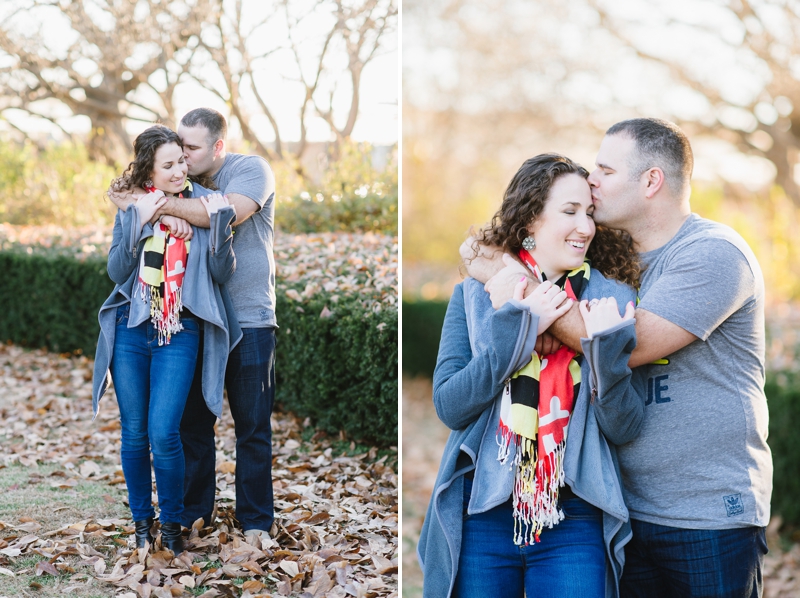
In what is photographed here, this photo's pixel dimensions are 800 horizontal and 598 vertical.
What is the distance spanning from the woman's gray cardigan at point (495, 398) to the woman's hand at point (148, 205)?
1.56 metres

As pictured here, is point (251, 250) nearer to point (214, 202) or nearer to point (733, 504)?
point (214, 202)

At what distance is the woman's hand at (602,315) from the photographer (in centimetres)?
204

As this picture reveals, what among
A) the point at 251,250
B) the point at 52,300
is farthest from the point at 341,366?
the point at 52,300

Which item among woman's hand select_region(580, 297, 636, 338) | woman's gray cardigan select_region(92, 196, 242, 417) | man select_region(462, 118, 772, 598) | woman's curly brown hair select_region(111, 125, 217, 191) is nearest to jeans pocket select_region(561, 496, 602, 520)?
man select_region(462, 118, 772, 598)

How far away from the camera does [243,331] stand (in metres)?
3.58

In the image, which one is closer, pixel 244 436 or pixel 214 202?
pixel 214 202

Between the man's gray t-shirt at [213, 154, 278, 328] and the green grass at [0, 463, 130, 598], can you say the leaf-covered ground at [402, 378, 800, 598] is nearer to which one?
the green grass at [0, 463, 130, 598]

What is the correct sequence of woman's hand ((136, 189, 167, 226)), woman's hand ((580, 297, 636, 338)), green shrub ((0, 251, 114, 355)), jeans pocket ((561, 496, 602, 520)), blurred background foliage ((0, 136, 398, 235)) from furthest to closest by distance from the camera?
blurred background foliage ((0, 136, 398, 235))
green shrub ((0, 251, 114, 355))
woman's hand ((136, 189, 167, 226))
jeans pocket ((561, 496, 602, 520))
woman's hand ((580, 297, 636, 338))

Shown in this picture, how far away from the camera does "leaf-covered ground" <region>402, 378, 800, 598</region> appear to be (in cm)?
476

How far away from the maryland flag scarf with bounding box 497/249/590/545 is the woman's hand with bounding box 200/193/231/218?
162 cm

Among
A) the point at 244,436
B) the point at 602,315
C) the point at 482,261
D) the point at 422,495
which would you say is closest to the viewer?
the point at 602,315

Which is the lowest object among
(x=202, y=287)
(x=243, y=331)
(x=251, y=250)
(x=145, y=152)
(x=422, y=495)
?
(x=422, y=495)

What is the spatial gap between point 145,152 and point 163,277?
1.76 feet

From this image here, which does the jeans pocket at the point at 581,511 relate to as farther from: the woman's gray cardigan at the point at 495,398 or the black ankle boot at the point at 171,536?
the black ankle boot at the point at 171,536
